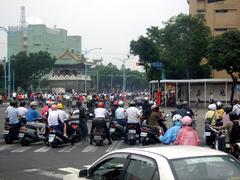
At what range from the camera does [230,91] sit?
45969mm

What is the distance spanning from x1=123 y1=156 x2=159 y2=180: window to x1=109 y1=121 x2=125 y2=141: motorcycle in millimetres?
13383

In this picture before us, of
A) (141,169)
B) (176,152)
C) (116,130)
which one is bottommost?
(116,130)

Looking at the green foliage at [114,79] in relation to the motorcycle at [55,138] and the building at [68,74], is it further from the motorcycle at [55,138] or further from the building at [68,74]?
the motorcycle at [55,138]

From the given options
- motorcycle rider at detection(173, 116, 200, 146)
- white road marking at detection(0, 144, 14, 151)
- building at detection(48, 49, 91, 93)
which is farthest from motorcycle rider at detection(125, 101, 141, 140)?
building at detection(48, 49, 91, 93)

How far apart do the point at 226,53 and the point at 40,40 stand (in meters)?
81.6

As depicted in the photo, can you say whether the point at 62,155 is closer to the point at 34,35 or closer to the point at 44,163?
the point at 44,163

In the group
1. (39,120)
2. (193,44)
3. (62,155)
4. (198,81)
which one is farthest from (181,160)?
(193,44)

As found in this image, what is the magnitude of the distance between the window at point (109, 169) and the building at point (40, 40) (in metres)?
112

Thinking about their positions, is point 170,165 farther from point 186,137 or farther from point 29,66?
point 29,66

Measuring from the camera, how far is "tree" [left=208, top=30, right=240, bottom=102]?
4441 centimetres

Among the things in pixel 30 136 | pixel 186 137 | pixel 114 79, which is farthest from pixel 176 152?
pixel 114 79

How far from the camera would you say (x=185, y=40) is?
5059 cm

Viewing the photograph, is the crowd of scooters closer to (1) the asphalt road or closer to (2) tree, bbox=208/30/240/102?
(1) the asphalt road

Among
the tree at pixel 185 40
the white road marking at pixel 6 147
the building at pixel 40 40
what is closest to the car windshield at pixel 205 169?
the white road marking at pixel 6 147
